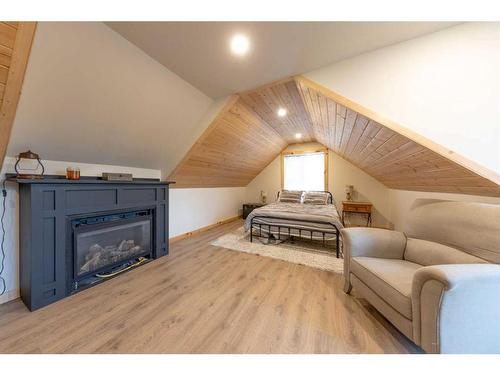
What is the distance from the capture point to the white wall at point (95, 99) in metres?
1.42

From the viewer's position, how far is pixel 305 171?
5547mm

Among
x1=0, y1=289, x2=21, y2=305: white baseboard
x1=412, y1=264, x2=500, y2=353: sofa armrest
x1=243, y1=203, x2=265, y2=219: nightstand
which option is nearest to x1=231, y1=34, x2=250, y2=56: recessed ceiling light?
x1=412, y1=264, x2=500, y2=353: sofa armrest

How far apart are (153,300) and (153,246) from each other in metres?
1.12

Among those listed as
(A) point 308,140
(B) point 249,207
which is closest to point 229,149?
(B) point 249,207

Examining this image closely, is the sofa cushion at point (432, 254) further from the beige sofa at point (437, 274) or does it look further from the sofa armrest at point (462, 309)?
the sofa armrest at point (462, 309)

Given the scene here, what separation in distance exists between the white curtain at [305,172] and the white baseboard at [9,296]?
5.32 m

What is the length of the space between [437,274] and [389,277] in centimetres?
44

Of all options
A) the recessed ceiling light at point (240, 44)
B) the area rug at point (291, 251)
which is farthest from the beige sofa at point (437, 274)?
the recessed ceiling light at point (240, 44)

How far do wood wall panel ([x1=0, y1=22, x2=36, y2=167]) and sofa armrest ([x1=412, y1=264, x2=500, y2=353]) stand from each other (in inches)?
110
